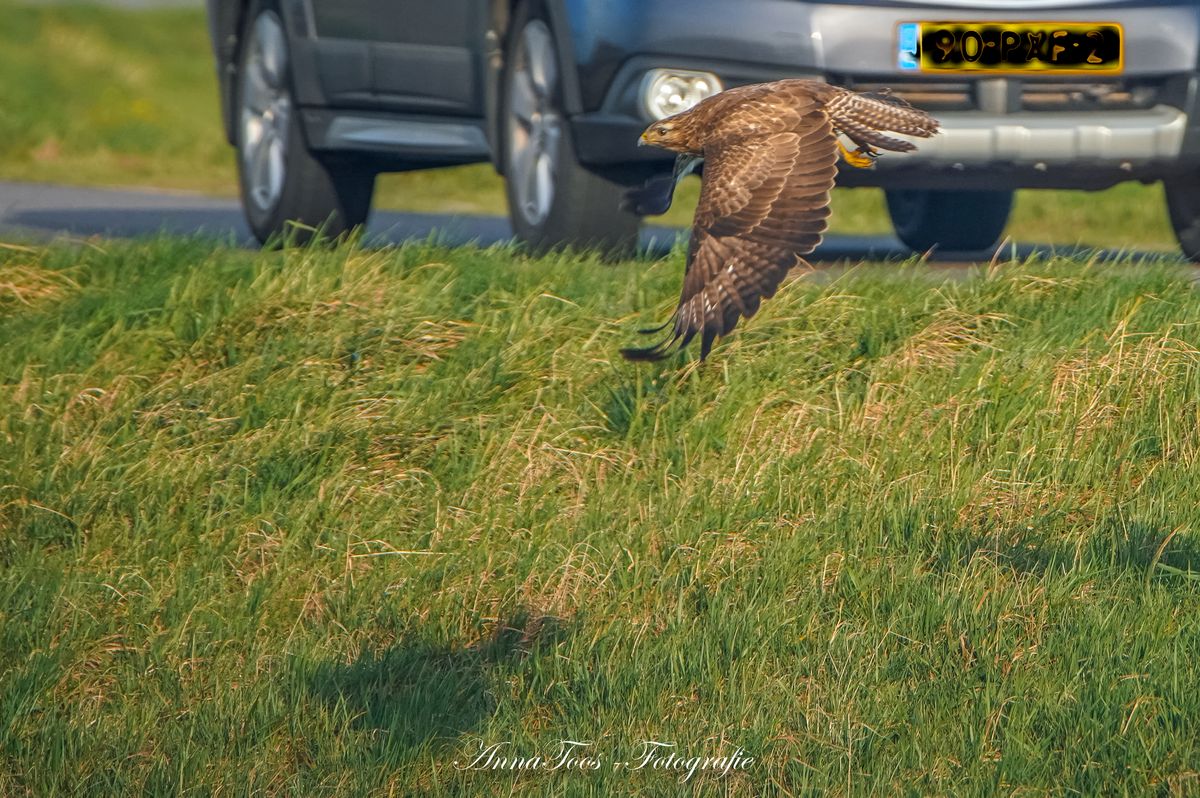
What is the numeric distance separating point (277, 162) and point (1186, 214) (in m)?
3.68

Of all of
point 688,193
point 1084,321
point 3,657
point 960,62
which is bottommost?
point 688,193

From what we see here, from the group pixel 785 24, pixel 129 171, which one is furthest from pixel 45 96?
pixel 785 24

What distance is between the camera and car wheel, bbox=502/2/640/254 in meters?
6.59

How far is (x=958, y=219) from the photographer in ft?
A: 30.7

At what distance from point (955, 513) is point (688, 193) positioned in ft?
29.9

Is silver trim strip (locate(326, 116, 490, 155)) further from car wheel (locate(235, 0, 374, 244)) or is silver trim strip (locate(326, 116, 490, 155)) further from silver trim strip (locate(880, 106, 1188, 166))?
silver trim strip (locate(880, 106, 1188, 166))

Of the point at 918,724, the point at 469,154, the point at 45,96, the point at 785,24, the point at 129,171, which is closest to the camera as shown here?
the point at 918,724

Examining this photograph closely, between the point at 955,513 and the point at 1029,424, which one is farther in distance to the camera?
the point at 1029,424

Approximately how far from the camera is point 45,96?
20.5 m

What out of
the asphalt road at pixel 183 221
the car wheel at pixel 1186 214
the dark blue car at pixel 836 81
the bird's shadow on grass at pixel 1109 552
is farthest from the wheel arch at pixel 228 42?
the bird's shadow on grass at pixel 1109 552

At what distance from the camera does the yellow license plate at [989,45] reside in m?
6.12

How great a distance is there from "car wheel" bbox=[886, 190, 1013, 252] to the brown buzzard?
13.4 feet

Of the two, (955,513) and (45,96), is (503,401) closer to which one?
(955,513)

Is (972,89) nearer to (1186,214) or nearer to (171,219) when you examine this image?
(1186,214)
